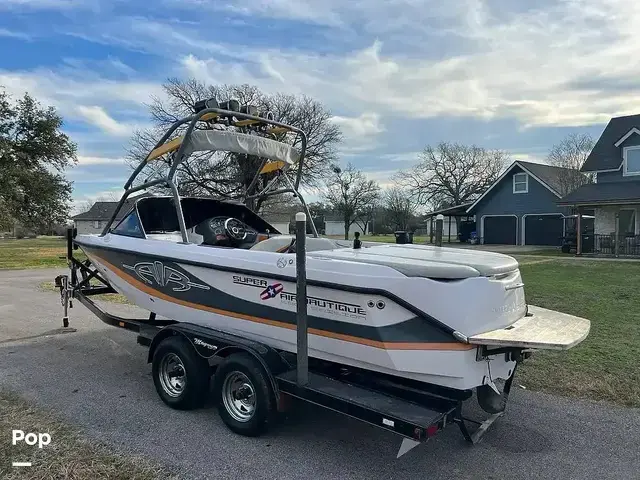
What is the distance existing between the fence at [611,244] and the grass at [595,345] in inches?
350

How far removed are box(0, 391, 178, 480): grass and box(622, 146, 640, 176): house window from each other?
25.6 m

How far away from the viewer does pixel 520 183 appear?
31.5m

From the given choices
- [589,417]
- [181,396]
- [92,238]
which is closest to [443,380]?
[589,417]

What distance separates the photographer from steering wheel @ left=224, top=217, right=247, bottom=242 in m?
6.05

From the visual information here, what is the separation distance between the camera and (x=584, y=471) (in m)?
3.62

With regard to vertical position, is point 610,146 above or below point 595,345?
above

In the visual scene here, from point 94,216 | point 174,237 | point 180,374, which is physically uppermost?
point 94,216

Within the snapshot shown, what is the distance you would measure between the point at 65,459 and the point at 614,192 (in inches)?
962

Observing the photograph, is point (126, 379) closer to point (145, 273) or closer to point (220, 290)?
point (145, 273)

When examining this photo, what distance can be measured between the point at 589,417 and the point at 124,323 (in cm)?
491

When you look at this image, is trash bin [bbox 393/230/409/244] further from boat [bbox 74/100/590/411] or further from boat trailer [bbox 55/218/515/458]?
boat trailer [bbox 55/218/515/458]

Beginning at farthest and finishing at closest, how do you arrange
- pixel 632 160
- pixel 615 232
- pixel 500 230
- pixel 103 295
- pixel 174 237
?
pixel 500 230 → pixel 632 160 → pixel 615 232 → pixel 103 295 → pixel 174 237

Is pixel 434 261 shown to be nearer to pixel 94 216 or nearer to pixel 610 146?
pixel 610 146

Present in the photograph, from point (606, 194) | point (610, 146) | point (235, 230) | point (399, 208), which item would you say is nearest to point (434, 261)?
point (235, 230)
